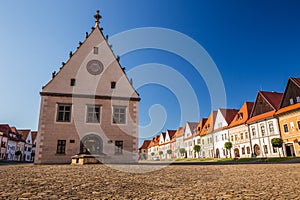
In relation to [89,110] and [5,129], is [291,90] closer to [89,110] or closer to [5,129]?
[89,110]

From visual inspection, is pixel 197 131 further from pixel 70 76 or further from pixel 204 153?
pixel 70 76

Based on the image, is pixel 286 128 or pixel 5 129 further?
pixel 5 129

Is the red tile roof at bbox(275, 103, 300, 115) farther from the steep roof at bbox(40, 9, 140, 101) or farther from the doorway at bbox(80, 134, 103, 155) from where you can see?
the doorway at bbox(80, 134, 103, 155)

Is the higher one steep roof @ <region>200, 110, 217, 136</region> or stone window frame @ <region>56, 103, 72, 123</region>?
steep roof @ <region>200, 110, 217, 136</region>

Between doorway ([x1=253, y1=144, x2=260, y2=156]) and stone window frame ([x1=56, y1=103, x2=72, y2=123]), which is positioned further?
doorway ([x1=253, y1=144, x2=260, y2=156])

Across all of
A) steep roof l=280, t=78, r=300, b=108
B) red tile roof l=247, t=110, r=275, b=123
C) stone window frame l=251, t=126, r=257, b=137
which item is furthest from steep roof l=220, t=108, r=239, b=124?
steep roof l=280, t=78, r=300, b=108

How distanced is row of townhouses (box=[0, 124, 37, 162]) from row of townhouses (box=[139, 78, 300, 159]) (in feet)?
156

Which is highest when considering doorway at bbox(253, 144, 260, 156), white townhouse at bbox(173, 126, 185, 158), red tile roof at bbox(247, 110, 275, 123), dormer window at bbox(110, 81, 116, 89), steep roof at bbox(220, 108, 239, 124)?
steep roof at bbox(220, 108, 239, 124)

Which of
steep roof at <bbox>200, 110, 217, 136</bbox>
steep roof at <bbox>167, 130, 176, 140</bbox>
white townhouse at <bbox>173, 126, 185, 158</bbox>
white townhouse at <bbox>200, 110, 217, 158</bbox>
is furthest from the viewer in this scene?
steep roof at <bbox>167, 130, 176, 140</bbox>

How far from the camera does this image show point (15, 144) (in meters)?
61.5

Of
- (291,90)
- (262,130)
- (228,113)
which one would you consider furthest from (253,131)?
(228,113)

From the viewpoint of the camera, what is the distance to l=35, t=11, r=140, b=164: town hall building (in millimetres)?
20609

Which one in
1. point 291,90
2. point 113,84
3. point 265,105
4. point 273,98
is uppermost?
point 273,98

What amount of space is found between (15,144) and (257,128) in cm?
6100
